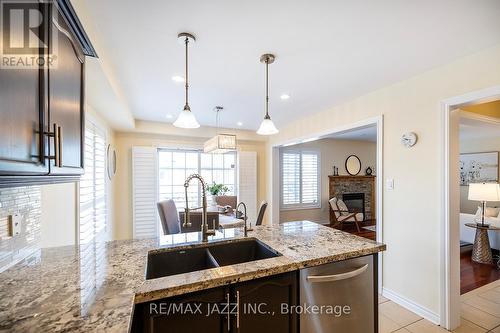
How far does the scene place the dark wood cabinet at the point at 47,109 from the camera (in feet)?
2.32

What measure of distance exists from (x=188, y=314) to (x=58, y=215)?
5.18 feet

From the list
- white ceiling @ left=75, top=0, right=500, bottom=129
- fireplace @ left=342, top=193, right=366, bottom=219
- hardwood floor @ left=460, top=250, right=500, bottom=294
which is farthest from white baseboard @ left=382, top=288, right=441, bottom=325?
fireplace @ left=342, top=193, right=366, bottom=219

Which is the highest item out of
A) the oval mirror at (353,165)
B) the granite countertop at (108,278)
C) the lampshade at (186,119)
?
the lampshade at (186,119)

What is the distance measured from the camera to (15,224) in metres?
1.25

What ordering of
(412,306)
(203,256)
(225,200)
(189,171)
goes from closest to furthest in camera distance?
(203,256) → (412,306) → (225,200) → (189,171)

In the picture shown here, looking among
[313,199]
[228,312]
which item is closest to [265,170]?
[313,199]

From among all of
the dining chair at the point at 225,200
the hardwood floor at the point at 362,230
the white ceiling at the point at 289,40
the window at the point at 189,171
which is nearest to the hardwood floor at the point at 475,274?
the hardwood floor at the point at 362,230

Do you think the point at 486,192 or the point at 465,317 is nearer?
the point at 465,317

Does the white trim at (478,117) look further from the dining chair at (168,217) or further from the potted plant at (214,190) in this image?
the potted plant at (214,190)

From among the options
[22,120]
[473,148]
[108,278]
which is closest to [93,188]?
[108,278]

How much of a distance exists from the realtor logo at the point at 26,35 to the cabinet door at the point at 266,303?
49.0 inches

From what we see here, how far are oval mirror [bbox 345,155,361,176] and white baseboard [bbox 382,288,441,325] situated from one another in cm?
447

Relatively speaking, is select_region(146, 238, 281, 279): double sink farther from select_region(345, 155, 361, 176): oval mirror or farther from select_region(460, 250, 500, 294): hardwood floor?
select_region(345, 155, 361, 176): oval mirror

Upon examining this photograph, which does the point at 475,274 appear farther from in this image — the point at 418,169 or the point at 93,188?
the point at 93,188
